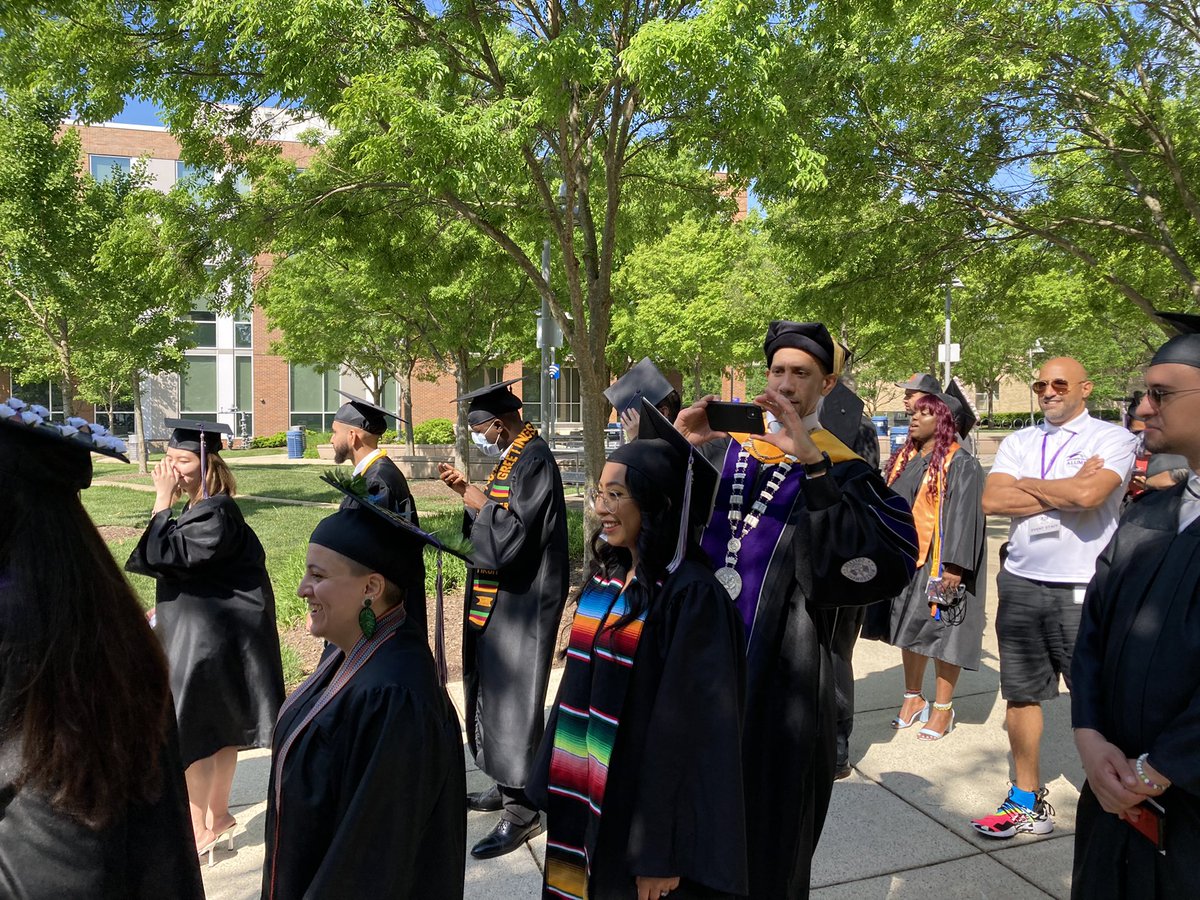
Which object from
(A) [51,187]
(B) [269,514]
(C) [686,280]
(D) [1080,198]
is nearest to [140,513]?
(B) [269,514]

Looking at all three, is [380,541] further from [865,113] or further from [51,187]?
[51,187]

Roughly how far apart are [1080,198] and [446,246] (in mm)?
8214

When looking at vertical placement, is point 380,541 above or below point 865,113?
below

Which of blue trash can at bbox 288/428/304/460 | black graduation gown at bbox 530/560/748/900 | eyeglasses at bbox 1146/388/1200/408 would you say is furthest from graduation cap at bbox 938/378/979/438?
blue trash can at bbox 288/428/304/460

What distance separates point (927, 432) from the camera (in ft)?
18.1

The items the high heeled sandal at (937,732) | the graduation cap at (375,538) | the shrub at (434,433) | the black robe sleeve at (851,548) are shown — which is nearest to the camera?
the graduation cap at (375,538)

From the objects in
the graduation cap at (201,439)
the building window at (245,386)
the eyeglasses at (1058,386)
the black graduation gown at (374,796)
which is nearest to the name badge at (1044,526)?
the eyeglasses at (1058,386)

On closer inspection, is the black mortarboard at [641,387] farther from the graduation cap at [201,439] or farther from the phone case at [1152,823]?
the phone case at [1152,823]

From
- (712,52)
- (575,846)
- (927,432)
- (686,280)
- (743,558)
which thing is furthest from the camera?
(686,280)

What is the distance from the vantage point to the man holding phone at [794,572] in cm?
254

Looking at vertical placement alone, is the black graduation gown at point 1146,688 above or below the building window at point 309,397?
below

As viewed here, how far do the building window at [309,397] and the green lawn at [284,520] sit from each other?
17.7 meters

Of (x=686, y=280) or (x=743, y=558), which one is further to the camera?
(x=686, y=280)

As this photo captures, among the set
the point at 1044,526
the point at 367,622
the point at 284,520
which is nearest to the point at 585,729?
the point at 367,622
